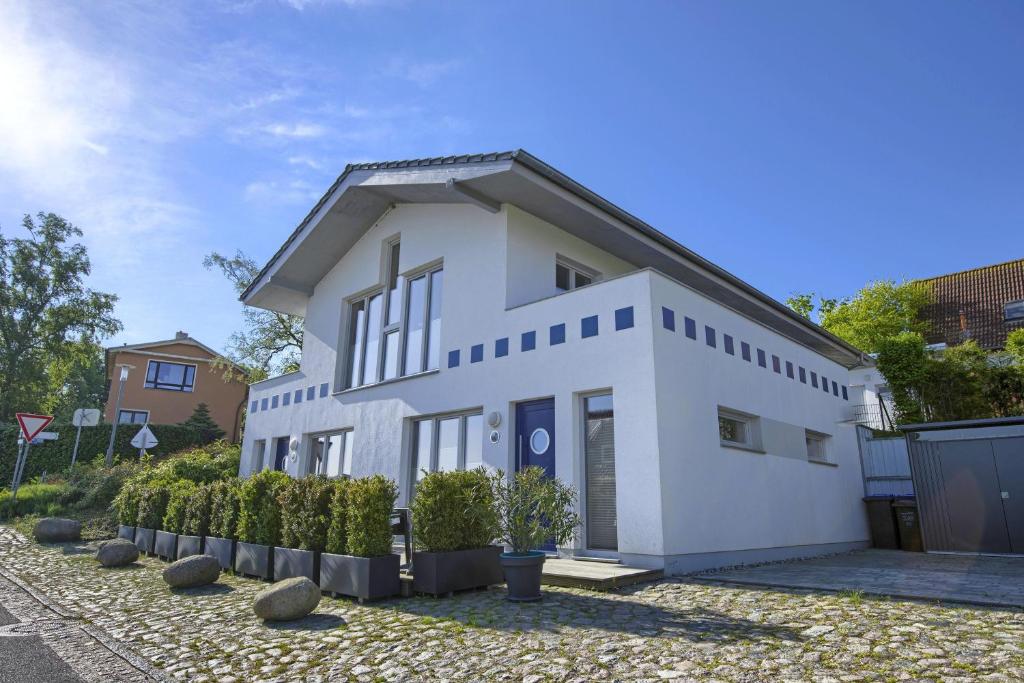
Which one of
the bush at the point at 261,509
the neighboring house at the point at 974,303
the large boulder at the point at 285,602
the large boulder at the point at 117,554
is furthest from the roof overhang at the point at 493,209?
the neighboring house at the point at 974,303

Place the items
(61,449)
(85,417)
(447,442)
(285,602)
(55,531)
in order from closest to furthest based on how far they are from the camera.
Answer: (285,602) < (447,442) < (55,531) < (85,417) < (61,449)

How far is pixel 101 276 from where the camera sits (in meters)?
33.5

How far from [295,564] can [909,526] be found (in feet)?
38.2

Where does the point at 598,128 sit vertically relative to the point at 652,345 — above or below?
above

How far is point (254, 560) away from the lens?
7.75 meters

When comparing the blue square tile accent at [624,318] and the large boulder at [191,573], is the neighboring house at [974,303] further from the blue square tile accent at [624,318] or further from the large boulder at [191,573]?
the large boulder at [191,573]

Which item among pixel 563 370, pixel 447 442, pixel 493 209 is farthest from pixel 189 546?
pixel 493 209

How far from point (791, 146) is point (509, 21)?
18.0 feet

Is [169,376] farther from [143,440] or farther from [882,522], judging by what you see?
[882,522]

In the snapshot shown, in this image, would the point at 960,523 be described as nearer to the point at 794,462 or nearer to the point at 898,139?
the point at 794,462

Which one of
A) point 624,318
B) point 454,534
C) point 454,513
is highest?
point 624,318

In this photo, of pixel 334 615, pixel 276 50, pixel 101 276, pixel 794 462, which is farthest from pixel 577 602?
pixel 101 276

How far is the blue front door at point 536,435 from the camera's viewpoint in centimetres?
891

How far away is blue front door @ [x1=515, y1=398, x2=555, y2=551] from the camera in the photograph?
8914 mm
